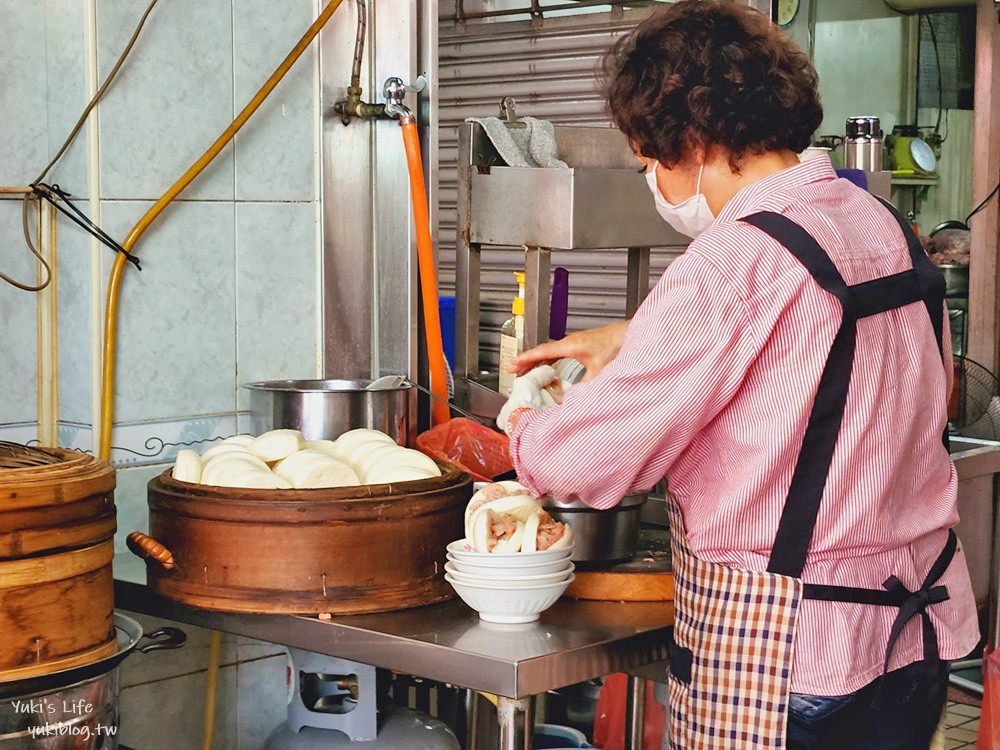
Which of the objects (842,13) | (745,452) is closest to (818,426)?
(745,452)

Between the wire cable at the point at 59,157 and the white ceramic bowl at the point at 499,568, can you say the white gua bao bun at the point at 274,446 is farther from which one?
the wire cable at the point at 59,157

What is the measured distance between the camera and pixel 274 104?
3.16 meters

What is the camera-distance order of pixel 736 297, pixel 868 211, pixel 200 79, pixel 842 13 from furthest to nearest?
pixel 842 13, pixel 200 79, pixel 868 211, pixel 736 297

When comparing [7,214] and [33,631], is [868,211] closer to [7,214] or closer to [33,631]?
[33,631]

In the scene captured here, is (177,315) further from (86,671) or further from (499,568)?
(499,568)

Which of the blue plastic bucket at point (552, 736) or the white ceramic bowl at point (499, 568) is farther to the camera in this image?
the blue plastic bucket at point (552, 736)

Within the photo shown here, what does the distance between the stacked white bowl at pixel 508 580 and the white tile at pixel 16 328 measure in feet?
3.61

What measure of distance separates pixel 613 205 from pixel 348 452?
895 millimetres

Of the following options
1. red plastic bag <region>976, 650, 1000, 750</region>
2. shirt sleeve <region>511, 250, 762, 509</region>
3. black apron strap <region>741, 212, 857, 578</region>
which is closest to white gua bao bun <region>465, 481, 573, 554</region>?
shirt sleeve <region>511, 250, 762, 509</region>

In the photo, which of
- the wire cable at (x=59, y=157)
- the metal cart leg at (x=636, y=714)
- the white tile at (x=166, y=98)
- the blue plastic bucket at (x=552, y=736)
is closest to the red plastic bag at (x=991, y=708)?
the metal cart leg at (x=636, y=714)

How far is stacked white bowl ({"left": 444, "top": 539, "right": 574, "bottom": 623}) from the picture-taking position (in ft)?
7.45

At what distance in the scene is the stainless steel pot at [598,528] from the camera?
8.29 ft

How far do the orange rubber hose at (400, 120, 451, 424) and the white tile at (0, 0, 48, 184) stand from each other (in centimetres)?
85

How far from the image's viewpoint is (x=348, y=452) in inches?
105
